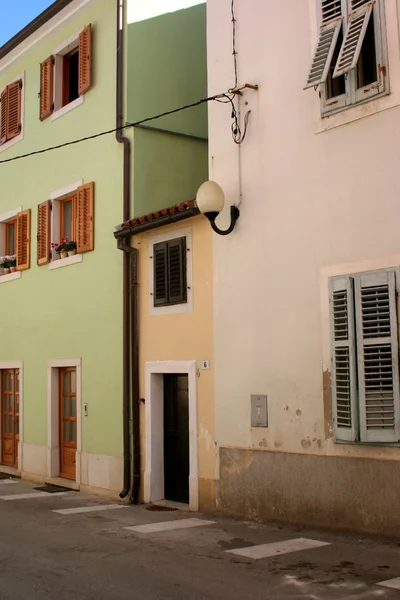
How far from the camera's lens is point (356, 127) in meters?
7.83

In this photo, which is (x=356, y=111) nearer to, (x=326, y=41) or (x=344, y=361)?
(x=326, y=41)

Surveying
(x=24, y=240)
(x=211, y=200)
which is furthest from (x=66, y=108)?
(x=211, y=200)

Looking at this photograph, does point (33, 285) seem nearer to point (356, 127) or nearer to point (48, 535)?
point (48, 535)

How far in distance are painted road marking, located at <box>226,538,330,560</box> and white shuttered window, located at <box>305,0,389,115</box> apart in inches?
181

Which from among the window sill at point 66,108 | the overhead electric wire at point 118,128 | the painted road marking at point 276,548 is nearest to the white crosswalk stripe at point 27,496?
the painted road marking at point 276,548

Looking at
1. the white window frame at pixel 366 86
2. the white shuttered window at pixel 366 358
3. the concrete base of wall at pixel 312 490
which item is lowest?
the concrete base of wall at pixel 312 490

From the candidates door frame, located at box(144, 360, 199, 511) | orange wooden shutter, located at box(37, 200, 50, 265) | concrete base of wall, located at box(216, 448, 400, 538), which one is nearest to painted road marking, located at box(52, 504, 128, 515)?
door frame, located at box(144, 360, 199, 511)

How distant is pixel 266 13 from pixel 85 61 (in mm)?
4618

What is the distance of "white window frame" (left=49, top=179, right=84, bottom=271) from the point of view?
1284 cm

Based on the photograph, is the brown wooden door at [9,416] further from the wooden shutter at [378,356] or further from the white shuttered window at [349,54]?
the white shuttered window at [349,54]

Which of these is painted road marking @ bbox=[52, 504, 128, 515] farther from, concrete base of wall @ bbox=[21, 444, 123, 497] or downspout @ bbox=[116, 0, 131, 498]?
concrete base of wall @ bbox=[21, 444, 123, 497]

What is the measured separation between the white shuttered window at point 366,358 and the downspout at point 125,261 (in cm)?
411

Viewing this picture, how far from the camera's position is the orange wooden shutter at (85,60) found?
1257 cm

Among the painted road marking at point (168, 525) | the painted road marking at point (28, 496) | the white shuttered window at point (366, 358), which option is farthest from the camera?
the painted road marking at point (28, 496)
